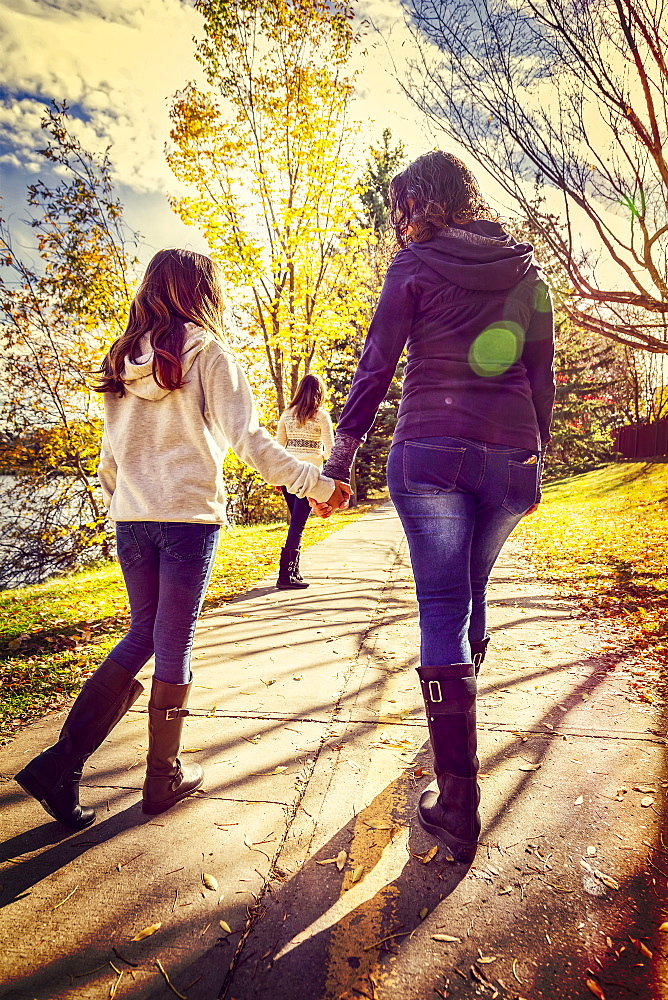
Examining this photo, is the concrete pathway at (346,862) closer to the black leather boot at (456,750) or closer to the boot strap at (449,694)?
the black leather boot at (456,750)

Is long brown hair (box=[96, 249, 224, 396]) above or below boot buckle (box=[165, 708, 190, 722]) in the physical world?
above

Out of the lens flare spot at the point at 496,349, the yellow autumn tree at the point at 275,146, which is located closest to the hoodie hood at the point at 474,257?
the lens flare spot at the point at 496,349

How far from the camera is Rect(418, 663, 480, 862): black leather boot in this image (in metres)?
1.78

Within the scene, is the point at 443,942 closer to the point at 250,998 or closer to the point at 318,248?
the point at 250,998

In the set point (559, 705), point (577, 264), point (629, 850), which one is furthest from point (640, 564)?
point (629, 850)

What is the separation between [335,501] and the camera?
2533 millimetres

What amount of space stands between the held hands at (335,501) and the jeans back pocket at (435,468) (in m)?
0.51

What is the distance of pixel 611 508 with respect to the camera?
12727 mm

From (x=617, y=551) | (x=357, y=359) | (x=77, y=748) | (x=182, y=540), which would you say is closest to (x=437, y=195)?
(x=182, y=540)

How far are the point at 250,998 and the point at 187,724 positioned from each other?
1567mm

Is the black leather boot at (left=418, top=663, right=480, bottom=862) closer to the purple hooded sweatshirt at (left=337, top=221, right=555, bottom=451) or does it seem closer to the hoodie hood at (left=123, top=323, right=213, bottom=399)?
the purple hooded sweatshirt at (left=337, top=221, right=555, bottom=451)

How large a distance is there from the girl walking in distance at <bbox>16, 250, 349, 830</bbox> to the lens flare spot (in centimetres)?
83

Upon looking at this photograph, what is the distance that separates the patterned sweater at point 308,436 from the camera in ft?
19.2

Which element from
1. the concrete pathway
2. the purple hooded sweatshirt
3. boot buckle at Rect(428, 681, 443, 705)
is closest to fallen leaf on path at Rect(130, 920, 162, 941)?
the concrete pathway
